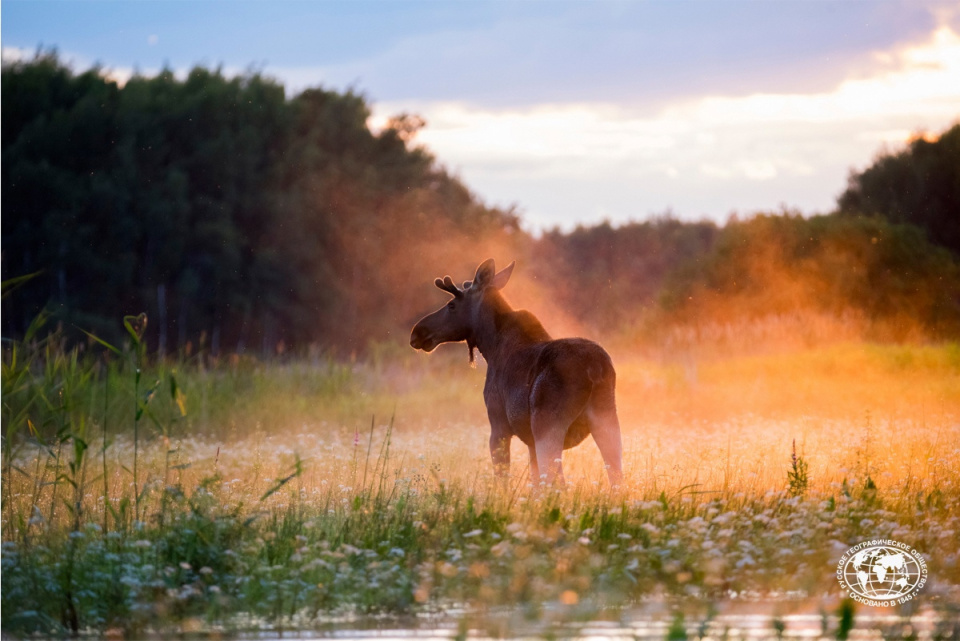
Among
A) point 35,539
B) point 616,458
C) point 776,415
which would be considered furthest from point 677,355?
point 35,539

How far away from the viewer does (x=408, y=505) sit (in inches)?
265

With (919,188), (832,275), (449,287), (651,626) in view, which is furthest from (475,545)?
(919,188)

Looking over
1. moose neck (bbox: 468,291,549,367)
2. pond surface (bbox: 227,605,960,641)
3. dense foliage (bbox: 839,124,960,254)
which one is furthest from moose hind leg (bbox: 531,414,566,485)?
dense foliage (bbox: 839,124,960,254)

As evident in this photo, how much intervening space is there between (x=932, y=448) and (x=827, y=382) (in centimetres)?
851

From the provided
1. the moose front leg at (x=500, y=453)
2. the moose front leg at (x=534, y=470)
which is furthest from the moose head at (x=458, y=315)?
the moose front leg at (x=534, y=470)

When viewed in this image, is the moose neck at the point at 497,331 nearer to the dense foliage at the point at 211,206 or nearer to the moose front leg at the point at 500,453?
the moose front leg at the point at 500,453

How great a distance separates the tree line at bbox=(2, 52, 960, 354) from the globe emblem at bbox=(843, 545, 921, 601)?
1937 centimetres

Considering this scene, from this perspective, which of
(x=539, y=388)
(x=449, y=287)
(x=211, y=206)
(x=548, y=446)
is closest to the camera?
(x=548, y=446)

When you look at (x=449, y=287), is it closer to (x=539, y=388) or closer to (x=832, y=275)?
(x=539, y=388)

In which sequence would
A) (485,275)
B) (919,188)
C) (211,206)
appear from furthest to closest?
(919,188) → (211,206) → (485,275)

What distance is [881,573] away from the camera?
575cm

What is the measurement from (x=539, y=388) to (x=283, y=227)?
952 inches

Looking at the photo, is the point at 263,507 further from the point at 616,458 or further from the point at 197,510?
the point at 616,458

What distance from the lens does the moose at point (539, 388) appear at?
24.7 feet
